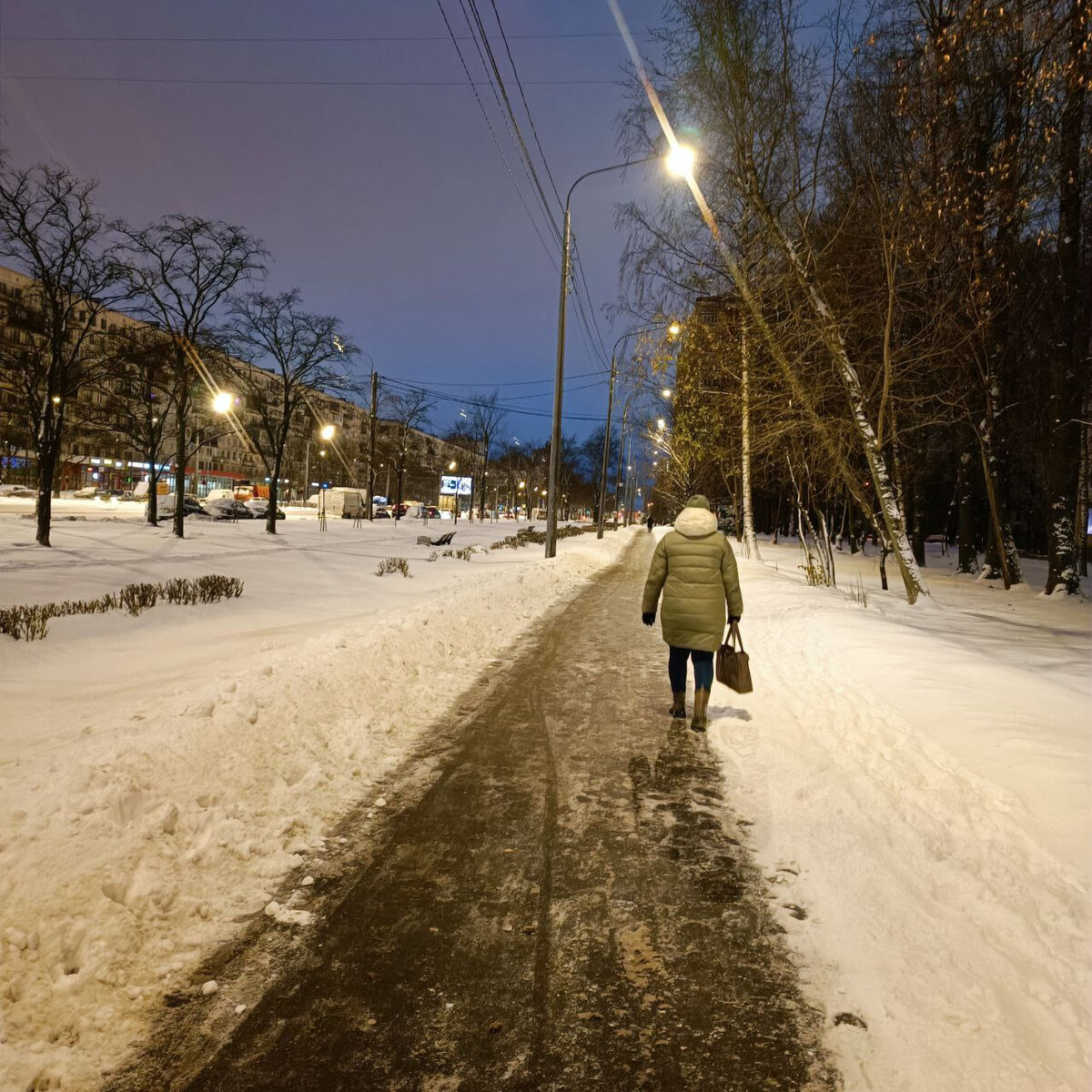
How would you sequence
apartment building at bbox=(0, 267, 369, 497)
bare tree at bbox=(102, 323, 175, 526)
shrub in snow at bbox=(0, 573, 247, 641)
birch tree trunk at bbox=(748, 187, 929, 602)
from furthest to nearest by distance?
apartment building at bbox=(0, 267, 369, 497) → bare tree at bbox=(102, 323, 175, 526) → birch tree trunk at bbox=(748, 187, 929, 602) → shrub in snow at bbox=(0, 573, 247, 641)

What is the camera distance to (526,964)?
2.59 m

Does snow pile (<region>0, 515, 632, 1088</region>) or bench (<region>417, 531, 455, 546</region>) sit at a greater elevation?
bench (<region>417, 531, 455, 546</region>)

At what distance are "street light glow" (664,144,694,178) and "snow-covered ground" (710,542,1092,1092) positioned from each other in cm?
1005

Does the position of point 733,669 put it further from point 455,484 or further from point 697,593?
point 455,484

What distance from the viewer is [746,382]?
14250 mm

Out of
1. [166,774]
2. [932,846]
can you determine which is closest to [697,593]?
[932,846]

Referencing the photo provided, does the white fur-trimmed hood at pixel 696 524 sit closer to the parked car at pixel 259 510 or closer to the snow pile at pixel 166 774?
the snow pile at pixel 166 774

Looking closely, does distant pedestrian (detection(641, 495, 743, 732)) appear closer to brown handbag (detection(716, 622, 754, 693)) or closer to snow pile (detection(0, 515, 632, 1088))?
brown handbag (detection(716, 622, 754, 693))

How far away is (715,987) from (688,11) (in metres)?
14.7

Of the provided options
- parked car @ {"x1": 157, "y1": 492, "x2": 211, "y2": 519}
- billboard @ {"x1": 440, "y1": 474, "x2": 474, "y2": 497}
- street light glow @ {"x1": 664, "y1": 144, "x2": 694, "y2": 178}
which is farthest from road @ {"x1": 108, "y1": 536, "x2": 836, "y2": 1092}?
billboard @ {"x1": 440, "y1": 474, "x2": 474, "y2": 497}

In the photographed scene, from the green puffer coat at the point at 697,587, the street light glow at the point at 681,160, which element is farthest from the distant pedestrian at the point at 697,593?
the street light glow at the point at 681,160

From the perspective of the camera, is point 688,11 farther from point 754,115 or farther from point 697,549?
point 697,549

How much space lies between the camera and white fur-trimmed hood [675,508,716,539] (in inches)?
221

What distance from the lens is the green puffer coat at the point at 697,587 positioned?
5508 mm
